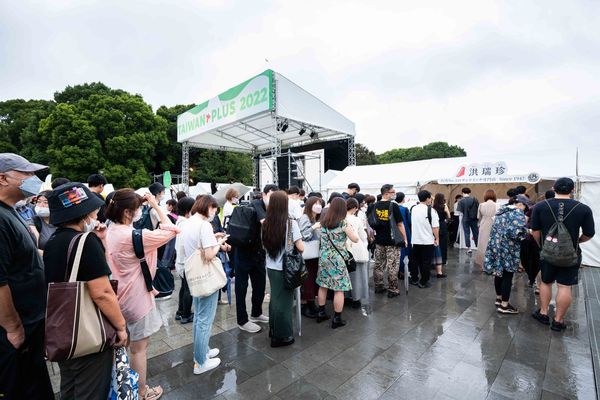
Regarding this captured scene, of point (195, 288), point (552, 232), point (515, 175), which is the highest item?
point (515, 175)

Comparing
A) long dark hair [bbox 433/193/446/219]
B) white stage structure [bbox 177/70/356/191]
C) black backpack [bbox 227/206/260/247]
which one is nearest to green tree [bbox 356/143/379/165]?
white stage structure [bbox 177/70/356/191]

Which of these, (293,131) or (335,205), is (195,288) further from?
(293,131)

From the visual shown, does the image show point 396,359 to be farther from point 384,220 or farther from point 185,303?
point 185,303

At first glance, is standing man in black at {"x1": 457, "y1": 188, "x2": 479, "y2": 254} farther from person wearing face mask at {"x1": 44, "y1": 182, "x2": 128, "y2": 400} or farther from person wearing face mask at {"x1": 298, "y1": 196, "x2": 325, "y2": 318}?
person wearing face mask at {"x1": 44, "y1": 182, "x2": 128, "y2": 400}

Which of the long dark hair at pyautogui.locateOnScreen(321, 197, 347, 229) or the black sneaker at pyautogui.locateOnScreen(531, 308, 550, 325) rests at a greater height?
the long dark hair at pyautogui.locateOnScreen(321, 197, 347, 229)

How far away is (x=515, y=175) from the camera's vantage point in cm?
654

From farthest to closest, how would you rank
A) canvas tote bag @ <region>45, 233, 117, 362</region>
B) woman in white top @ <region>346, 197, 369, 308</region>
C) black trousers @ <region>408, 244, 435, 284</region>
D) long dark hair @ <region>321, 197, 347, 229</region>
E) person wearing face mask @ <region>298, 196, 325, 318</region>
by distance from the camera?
1. black trousers @ <region>408, 244, 435, 284</region>
2. woman in white top @ <region>346, 197, 369, 308</region>
3. person wearing face mask @ <region>298, 196, 325, 318</region>
4. long dark hair @ <region>321, 197, 347, 229</region>
5. canvas tote bag @ <region>45, 233, 117, 362</region>

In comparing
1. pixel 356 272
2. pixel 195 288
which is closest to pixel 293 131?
pixel 356 272

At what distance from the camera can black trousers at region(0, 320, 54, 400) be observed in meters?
1.41

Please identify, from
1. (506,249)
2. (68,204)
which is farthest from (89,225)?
(506,249)

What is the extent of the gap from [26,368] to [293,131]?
14102 mm

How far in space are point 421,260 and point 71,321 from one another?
4867 mm

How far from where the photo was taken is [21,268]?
1519 mm

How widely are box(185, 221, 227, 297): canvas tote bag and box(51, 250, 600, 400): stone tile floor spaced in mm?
813
